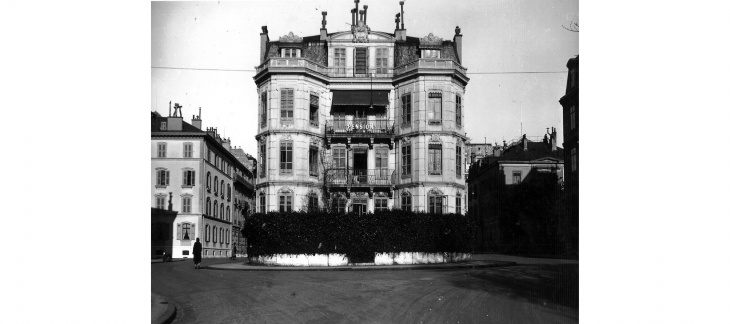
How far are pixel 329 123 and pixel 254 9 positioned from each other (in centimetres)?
204

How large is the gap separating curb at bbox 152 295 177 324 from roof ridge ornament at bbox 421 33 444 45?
525cm

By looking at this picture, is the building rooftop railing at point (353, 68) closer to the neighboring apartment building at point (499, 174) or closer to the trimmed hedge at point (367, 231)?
the neighboring apartment building at point (499, 174)

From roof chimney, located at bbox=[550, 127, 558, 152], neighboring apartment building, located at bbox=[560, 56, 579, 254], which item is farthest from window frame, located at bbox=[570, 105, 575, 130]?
roof chimney, located at bbox=[550, 127, 558, 152]

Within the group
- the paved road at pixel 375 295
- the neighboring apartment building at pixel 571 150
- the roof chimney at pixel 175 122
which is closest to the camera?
the paved road at pixel 375 295

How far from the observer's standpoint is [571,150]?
8.23 m

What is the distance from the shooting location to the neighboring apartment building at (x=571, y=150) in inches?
319

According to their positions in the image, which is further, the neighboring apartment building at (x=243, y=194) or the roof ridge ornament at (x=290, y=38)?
the neighboring apartment building at (x=243, y=194)

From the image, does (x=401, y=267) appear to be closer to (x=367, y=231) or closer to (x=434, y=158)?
(x=367, y=231)

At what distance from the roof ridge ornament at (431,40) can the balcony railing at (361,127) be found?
1325mm

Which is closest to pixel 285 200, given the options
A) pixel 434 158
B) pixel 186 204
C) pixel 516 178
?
pixel 186 204

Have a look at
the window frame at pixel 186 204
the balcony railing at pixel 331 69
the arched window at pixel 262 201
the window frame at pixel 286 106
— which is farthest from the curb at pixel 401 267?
the balcony railing at pixel 331 69

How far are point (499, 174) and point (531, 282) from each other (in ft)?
5.57

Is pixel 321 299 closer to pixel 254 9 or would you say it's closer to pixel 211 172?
pixel 211 172

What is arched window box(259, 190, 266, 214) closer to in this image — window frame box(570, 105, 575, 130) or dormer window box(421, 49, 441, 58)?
dormer window box(421, 49, 441, 58)
